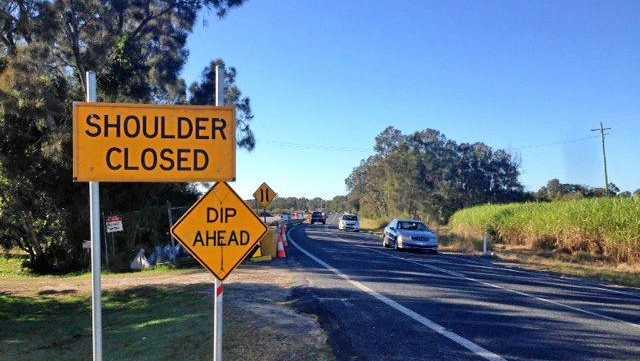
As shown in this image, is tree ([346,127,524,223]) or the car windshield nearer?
the car windshield

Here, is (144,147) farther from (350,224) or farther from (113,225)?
(350,224)

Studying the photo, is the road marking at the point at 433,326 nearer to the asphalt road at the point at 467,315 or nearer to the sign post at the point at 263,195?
the asphalt road at the point at 467,315

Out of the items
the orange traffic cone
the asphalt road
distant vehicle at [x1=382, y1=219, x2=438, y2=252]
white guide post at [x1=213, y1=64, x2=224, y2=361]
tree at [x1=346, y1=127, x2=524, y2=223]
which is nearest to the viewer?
white guide post at [x1=213, y1=64, x2=224, y2=361]

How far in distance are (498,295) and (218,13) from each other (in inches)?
828

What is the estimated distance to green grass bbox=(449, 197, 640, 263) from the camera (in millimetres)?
26188

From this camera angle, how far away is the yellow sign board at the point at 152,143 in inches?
222

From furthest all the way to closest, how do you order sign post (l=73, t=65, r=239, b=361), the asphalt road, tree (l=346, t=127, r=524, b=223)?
tree (l=346, t=127, r=524, b=223), the asphalt road, sign post (l=73, t=65, r=239, b=361)

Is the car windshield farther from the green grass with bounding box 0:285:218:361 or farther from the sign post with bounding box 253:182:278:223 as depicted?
the green grass with bounding box 0:285:218:361

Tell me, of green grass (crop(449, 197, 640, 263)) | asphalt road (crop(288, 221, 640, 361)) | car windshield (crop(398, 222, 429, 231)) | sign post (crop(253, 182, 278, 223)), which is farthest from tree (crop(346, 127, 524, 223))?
asphalt road (crop(288, 221, 640, 361))

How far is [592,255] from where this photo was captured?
27969 millimetres

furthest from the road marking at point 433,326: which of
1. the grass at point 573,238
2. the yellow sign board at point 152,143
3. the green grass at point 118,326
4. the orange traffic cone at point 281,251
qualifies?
the grass at point 573,238

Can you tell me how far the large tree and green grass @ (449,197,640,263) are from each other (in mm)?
19316

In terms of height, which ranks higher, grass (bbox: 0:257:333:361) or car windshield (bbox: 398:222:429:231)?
car windshield (bbox: 398:222:429:231)

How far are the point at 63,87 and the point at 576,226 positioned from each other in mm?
24496
